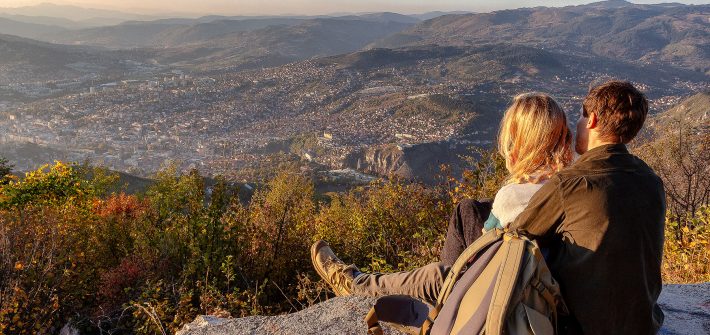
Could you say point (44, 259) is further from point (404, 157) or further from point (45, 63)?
point (45, 63)

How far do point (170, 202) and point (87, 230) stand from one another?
200 centimetres

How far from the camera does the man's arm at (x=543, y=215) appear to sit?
2305mm

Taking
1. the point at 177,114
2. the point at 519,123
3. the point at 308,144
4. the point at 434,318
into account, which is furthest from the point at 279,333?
the point at 177,114

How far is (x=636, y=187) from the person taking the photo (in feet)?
7.35

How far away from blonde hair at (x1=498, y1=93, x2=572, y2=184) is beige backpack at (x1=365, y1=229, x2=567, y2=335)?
1.81 ft

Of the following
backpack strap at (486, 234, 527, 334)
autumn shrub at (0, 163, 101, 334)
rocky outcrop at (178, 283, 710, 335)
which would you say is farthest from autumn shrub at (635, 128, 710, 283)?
autumn shrub at (0, 163, 101, 334)

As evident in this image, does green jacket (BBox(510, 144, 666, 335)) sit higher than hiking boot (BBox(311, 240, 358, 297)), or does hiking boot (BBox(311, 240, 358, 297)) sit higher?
green jacket (BBox(510, 144, 666, 335))

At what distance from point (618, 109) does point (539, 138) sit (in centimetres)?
46

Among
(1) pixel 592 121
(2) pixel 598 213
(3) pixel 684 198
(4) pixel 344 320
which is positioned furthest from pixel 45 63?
(2) pixel 598 213

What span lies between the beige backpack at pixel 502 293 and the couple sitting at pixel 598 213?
0.13 meters

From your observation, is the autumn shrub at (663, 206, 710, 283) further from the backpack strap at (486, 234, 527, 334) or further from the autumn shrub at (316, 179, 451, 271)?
the backpack strap at (486, 234, 527, 334)

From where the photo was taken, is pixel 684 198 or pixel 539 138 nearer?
pixel 539 138

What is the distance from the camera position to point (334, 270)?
13.7ft

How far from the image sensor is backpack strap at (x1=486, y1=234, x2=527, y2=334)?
2127 mm
